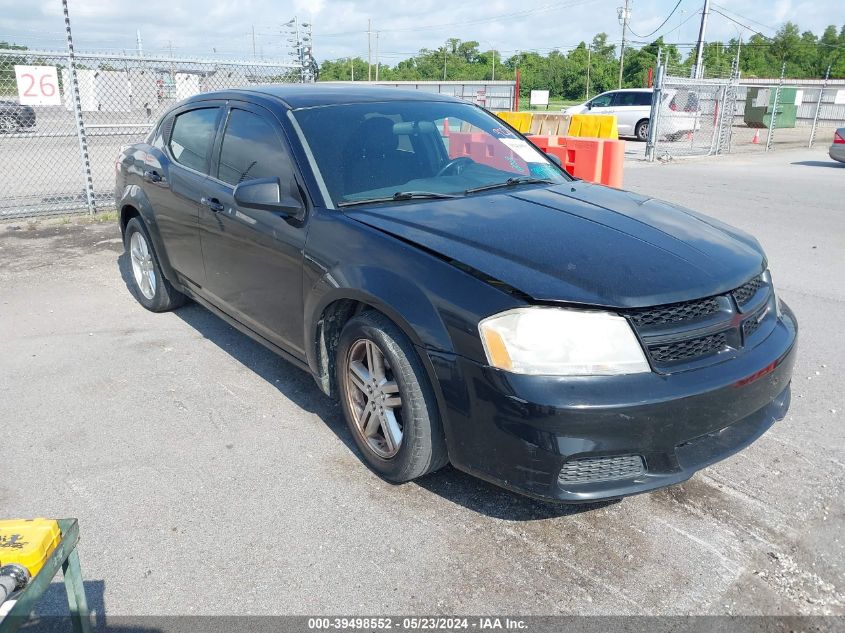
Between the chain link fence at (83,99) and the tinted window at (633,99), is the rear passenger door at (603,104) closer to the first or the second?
the tinted window at (633,99)

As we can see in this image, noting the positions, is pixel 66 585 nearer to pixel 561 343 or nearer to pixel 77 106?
pixel 561 343

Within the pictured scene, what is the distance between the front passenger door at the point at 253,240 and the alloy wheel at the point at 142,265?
1.24m

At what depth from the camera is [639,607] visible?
246 cm

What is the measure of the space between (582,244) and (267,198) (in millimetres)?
1493

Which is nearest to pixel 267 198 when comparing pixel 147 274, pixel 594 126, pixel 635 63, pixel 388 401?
pixel 388 401

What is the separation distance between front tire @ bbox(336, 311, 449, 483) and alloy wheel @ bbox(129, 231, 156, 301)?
2.78 m

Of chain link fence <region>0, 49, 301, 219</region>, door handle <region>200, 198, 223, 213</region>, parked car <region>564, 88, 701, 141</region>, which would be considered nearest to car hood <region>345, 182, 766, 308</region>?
door handle <region>200, 198, 223, 213</region>

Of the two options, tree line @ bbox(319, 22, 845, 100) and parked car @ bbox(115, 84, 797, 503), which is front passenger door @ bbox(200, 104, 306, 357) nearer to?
parked car @ bbox(115, 84, 797, 503)

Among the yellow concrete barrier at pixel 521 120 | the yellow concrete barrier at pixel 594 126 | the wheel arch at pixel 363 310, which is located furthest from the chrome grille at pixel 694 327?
the yellow concrete barrier at pixel 521 120

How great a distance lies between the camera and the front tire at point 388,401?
281 centimetres

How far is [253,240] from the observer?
374cm

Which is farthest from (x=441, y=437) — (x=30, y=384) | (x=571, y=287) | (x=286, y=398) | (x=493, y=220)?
(x=30, y=384)

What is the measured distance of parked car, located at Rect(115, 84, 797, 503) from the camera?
249 cm

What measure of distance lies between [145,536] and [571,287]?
1.97m
